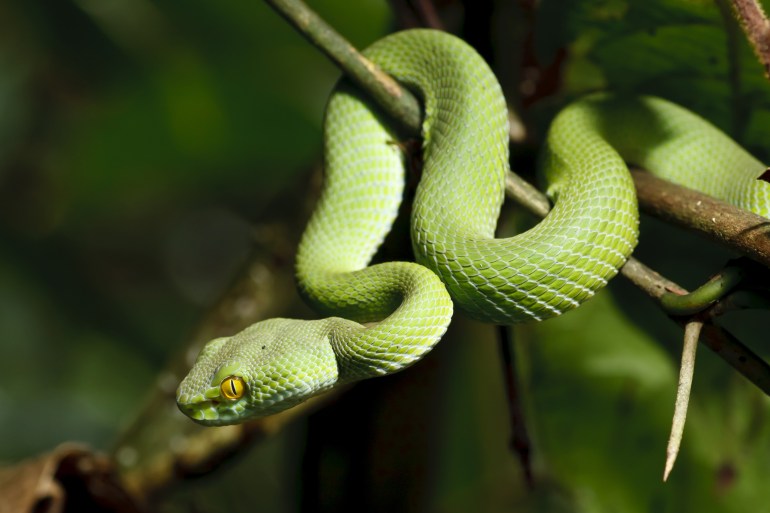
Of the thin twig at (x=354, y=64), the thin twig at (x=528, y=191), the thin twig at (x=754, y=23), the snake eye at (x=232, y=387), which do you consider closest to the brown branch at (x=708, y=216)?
the thin twig at (x=528, y=191)

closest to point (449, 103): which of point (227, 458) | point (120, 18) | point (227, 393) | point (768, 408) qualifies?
point (227, 393)

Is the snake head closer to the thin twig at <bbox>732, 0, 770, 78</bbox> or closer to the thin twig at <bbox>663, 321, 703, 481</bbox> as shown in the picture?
the thin twig at <bbox>663, 321, 703, 481</bbox>

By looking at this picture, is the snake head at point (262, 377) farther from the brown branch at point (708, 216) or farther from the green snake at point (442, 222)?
the brown branch at point (708, 216)

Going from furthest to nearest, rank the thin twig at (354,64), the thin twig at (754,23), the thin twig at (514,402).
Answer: the thin twig at (514,402), the thin twig at (354,64), the thin twig at (754,23)

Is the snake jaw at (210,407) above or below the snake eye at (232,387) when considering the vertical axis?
below

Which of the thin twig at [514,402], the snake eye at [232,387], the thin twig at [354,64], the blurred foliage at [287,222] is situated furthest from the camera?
the blurred foliage at [287,222]

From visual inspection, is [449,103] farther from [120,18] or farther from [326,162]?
[120,18]

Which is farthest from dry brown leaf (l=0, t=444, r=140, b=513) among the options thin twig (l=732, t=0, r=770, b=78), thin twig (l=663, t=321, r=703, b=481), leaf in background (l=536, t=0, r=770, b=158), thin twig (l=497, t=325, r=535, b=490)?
thin twig (l=732, t=0, r=770, b=78)
